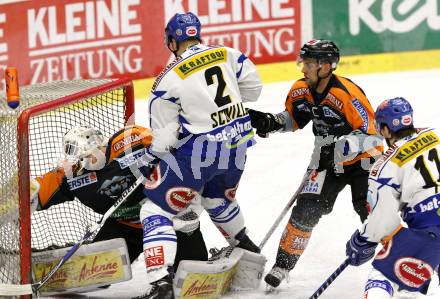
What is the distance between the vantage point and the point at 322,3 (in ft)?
28.0

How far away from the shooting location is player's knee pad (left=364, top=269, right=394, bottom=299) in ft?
12.9

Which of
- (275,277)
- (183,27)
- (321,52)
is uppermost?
(183,27)

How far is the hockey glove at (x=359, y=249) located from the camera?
410cm

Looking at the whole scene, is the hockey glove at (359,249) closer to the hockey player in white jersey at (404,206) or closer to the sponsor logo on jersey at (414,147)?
the hockey player in white jersey at (404,206)

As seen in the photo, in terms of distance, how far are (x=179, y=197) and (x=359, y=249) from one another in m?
0.76

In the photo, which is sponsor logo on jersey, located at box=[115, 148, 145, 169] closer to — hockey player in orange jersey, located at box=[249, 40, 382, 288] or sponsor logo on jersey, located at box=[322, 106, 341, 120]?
hockey player in orange jersey, located at box=[249, 40, 382, 288]

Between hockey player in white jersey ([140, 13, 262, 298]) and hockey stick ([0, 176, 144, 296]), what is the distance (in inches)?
5.0

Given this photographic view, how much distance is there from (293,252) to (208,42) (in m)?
3.87

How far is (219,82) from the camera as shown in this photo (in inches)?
173

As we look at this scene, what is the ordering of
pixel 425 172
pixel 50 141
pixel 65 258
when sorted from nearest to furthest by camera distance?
pixel 425 172 → pixel 65 258 → pixel 50 141

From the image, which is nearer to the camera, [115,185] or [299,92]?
[115,185]

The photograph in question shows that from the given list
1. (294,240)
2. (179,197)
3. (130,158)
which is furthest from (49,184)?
(294,240)

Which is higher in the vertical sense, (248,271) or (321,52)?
(321,52)

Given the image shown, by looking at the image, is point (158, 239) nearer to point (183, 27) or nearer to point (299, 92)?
point (183, 27)
